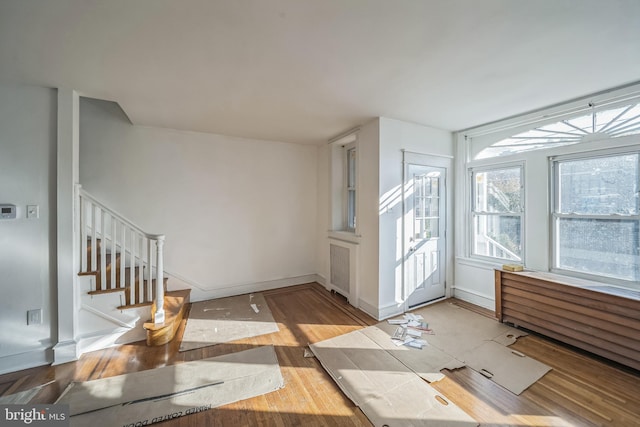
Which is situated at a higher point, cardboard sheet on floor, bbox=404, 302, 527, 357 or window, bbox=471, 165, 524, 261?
window, bbox=471, 165, 524, 261

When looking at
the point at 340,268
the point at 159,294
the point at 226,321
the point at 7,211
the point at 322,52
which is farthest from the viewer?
the point at 340,268

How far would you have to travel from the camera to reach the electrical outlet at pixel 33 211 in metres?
2.31

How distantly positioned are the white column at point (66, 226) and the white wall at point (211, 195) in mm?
981

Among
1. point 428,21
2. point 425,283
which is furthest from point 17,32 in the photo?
point 425,283

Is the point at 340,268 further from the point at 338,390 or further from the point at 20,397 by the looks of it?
the point at 20,397

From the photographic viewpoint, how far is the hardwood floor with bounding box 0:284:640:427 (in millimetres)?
1712

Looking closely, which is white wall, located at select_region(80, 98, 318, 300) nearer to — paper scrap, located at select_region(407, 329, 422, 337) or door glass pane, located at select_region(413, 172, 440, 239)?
door glass pane, located at select_region(413, 172, 440, 239)

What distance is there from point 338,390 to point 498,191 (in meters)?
3.37

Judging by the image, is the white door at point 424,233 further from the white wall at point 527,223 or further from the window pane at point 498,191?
the window pane at point 498,191

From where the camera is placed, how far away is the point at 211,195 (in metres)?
3.89

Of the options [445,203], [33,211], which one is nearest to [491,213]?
[445,203]

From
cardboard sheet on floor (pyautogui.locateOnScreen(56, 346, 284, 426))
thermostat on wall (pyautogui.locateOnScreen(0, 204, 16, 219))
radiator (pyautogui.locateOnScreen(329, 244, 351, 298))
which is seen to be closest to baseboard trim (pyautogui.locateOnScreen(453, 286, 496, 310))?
radiator (pyautogui.locateOnScreen(329, 244, 351, 298))

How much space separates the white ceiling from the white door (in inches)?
41.0

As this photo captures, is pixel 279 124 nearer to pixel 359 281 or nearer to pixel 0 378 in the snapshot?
pixel 359 281
